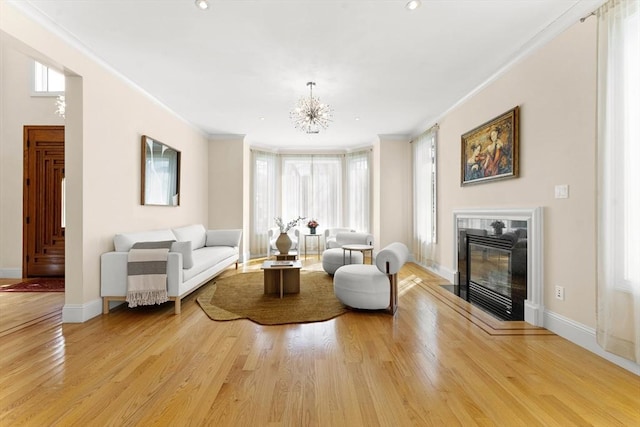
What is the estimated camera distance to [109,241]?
11.9 ft

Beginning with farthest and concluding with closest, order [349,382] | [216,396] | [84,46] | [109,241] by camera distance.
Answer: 1. [109,241]
2. [84,46]
3. [349,382]
4. [216,396]

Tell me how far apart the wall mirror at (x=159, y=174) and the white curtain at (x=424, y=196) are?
4.58 m

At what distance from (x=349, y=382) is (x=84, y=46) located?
4050mm

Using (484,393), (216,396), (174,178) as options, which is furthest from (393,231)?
(216,396)

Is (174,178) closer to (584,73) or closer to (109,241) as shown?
(109,241)

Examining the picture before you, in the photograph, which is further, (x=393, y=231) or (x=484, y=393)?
(x=393, y=231)

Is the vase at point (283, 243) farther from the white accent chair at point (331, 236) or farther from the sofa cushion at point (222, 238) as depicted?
the white accent chair at point (331, 236)

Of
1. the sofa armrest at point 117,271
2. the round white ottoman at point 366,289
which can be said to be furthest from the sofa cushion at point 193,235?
the round white ottoman at point 366,289

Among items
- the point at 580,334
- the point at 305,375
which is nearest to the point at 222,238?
the point at 305,375

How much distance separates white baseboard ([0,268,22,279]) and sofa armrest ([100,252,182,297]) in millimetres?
3260

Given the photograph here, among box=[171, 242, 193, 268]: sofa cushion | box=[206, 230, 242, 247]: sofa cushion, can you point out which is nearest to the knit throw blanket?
box=[171, 242, 193, 268]: sofa cushion

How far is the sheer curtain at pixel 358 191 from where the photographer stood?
7672 millimetres

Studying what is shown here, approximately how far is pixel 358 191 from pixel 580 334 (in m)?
5.57

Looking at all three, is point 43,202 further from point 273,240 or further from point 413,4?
point 413,4
